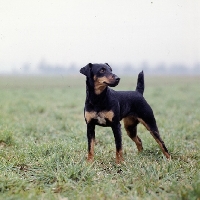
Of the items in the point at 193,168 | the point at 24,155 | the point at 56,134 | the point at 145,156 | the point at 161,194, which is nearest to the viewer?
the point at 161,194

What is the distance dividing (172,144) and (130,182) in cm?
236

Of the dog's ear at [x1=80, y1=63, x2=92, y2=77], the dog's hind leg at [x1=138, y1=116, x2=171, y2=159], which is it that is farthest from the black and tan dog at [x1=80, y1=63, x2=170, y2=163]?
the dog's hind leg at [x1=138, y1=116, x2=171, y2=159]

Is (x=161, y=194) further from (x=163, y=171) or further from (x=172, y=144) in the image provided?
(x=172, y=144)

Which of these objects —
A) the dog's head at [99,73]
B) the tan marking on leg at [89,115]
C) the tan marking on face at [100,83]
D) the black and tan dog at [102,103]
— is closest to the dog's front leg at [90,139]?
the black and tan dog at [102,103]

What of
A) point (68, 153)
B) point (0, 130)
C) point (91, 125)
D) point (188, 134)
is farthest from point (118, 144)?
point (188, 134)

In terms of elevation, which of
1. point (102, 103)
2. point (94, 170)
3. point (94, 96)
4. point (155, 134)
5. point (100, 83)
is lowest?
point (94, 170)

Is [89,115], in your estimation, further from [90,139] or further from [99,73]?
[99,73]

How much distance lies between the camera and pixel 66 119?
11.0m

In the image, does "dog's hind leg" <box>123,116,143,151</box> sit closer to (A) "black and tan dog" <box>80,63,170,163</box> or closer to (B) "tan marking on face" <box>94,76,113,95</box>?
(A) "black and tan dog" <box>80,63,170,163</box>

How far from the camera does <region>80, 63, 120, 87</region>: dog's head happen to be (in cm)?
518

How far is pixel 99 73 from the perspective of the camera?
17.3 ft

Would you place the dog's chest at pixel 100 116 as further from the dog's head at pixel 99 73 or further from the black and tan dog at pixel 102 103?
the dog's head at pixel 99 73

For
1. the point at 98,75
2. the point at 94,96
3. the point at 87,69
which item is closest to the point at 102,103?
the point at 94,96

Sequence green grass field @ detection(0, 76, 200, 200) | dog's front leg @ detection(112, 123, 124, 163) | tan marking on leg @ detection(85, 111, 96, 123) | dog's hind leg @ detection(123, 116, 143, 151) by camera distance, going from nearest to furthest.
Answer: green grass field @ detection(0, 76, 200, 200)
tan marking on leg @ detection(85, 111, 96, 123)
dog's front leg @ detection(112, 123, 124, 163)
dog's hind leg @ detection(123, 116, 143, 151)
